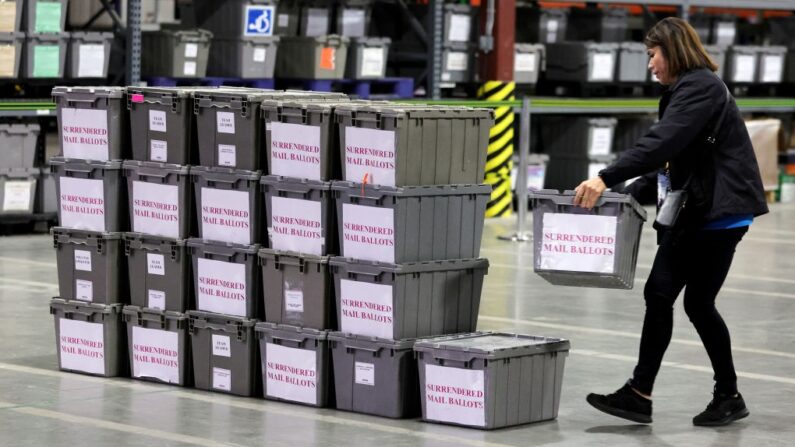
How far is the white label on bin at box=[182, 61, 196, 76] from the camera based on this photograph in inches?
610

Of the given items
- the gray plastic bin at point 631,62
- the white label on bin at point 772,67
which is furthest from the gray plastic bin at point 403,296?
the white label on bin at point 772,67

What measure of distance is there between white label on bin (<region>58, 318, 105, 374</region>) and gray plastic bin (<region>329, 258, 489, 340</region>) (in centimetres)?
151

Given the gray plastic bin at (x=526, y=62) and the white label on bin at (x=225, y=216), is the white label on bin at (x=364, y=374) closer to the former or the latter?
the white label on bin at (x=225, y=216)

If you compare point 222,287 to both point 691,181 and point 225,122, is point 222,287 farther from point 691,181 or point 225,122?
point 691,181

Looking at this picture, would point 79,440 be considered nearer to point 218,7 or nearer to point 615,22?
point 218,7

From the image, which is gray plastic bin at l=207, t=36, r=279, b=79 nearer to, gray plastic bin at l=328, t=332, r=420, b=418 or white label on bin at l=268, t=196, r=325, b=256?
white label on bin at l=268, t=196, r=325, b=256

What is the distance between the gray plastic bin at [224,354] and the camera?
7832 mm

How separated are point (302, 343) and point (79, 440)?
4.33ft

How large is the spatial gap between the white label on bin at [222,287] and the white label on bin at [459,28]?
987 cm

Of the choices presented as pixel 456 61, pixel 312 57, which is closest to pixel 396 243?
pixel 312 57

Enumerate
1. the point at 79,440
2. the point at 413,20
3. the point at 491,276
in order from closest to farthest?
1. the point at 79,440
2. the point at 491,276
3. the point at 413,20

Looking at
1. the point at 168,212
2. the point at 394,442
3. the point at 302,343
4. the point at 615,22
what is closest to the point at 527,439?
the point at 394,442

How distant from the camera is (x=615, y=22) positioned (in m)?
19.3

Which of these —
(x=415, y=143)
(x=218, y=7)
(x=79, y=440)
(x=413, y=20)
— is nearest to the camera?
(x=79, y=440)
